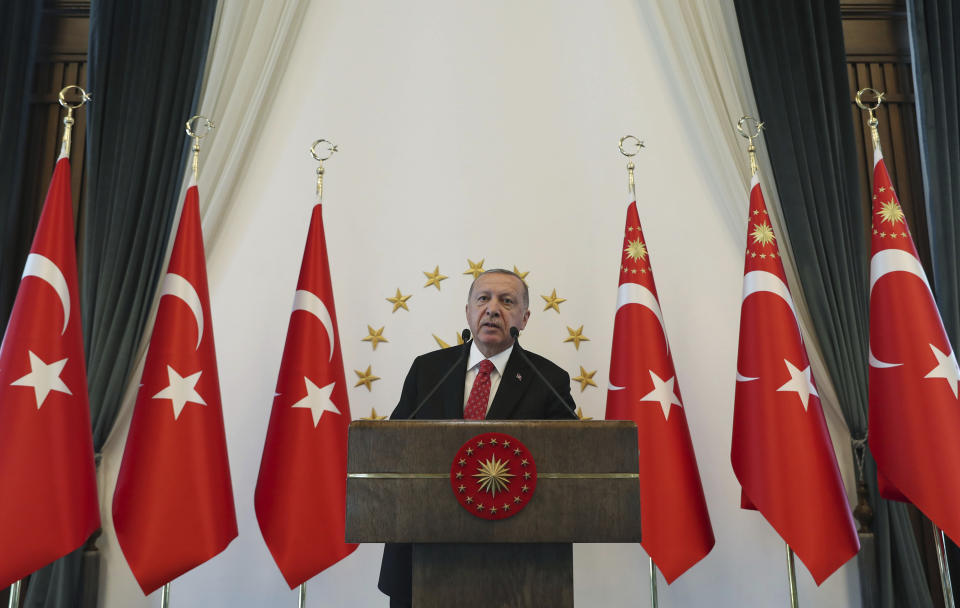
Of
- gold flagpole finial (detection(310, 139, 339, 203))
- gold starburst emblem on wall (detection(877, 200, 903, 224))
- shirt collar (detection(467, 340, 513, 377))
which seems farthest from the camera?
gold flagpole finial (detection(310, 139, 339, 203))

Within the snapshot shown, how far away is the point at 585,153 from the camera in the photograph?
382 centimetres

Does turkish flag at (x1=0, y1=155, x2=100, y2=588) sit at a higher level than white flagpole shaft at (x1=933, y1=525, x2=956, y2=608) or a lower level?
higher

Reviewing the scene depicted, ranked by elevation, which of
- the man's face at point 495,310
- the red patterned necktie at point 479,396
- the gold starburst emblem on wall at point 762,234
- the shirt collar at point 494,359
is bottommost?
the red patterned necktie at point 479,396

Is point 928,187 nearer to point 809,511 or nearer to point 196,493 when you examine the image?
point 809,511

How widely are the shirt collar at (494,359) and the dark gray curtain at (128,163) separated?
1535mm

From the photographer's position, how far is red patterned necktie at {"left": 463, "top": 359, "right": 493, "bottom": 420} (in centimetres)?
269

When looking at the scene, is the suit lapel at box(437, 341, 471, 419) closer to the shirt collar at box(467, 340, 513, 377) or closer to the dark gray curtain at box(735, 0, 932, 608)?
the shirt collar at box(467, 340, 513, 377)

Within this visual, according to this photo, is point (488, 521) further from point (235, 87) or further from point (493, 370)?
point (235, 87)

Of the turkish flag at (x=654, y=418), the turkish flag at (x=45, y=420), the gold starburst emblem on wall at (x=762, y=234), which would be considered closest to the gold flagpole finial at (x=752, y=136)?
the gold starburst emblem on wall at (x=762, y=234)

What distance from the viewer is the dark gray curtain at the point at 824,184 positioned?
334 cm

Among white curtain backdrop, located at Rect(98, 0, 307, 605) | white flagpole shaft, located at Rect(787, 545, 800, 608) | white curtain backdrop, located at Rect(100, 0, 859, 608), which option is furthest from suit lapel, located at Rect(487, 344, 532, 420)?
white curtain backdrop, located at Rect(98, 0, 307, 605)

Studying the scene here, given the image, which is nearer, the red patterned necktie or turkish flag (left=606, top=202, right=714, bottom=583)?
the red patterned necktie

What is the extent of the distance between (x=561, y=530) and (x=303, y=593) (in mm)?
1714

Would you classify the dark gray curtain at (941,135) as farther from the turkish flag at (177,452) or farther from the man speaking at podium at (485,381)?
the turkish flag at (177,452)
